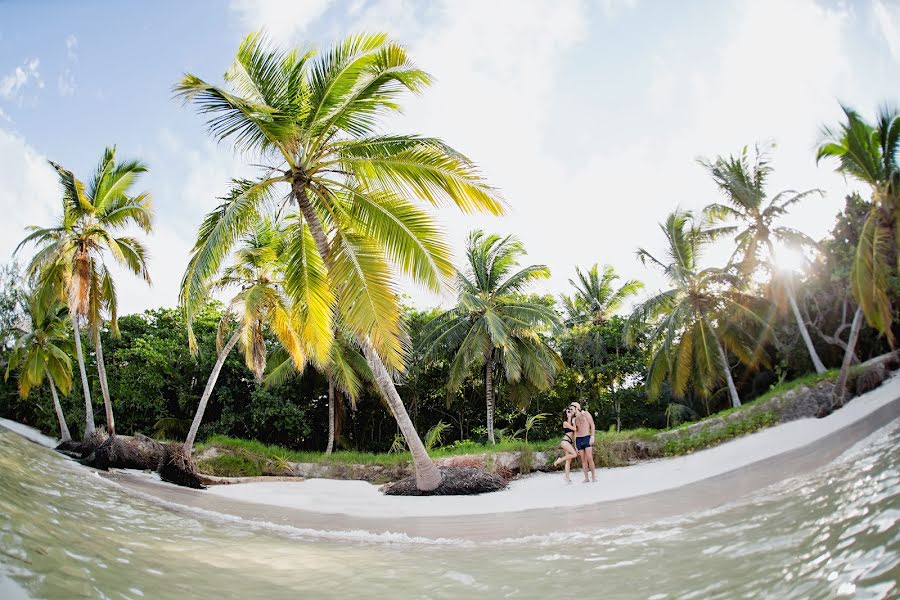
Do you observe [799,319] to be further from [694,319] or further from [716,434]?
[716,434]

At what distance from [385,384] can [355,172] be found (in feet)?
12.6

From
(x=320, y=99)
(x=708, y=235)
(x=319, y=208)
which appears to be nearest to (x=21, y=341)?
(x=319, y=208)

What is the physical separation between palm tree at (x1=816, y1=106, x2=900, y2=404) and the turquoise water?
585 centimetres

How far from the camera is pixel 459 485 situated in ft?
31.5

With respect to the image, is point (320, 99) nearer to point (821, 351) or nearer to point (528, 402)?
point (528, 402)

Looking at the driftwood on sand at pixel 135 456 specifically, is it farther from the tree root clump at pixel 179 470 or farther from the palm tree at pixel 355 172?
the palm tree at pixel 355 172

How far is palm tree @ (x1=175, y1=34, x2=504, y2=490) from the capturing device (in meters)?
7.46

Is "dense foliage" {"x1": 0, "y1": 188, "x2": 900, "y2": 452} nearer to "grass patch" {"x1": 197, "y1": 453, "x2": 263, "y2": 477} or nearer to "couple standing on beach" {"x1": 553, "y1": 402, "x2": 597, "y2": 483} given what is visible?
"grass patch" {"x1": 197, "y1": 453, "x2": 263, "y2": 477}

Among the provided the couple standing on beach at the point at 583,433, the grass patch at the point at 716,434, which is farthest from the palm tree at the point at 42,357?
the grass patch at the point at 716,434

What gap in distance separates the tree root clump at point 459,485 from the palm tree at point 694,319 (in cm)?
927

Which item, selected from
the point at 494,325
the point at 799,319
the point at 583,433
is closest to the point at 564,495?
the point at 583,433

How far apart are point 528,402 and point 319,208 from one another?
1198cm

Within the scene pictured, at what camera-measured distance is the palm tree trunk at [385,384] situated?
27.1 ft

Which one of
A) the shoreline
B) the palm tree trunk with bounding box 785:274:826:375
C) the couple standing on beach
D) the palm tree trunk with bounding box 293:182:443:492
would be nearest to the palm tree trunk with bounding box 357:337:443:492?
the palm tree trunk with bounding box 293:182:443:492
